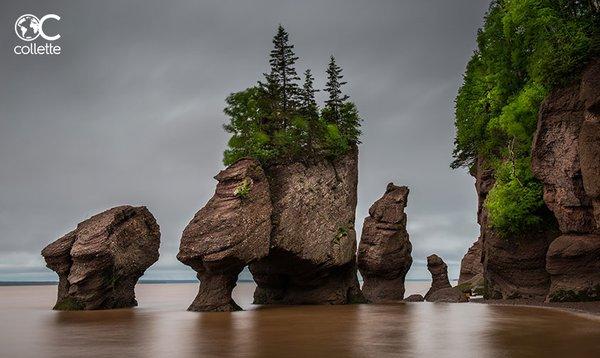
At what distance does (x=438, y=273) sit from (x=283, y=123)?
3064cm

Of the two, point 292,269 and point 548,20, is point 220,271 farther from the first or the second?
point 548,20

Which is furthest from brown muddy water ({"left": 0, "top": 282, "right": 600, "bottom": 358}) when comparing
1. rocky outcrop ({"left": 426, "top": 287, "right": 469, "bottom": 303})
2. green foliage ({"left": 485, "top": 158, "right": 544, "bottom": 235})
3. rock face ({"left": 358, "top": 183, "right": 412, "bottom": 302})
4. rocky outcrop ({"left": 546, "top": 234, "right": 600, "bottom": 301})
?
rock face ({"left": 358, "top": 183, "right": 412, "bottom": 302})

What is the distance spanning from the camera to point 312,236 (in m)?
40.1

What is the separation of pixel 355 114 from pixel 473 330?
103 ft

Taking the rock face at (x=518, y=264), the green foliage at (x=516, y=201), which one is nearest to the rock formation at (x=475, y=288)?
the rock face at (x=518, y=264)

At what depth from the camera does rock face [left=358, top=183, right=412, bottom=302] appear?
177 ft

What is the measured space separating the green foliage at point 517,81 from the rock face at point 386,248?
11.0 meters

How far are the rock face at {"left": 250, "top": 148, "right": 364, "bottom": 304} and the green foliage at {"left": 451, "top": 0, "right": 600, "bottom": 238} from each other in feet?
40.5

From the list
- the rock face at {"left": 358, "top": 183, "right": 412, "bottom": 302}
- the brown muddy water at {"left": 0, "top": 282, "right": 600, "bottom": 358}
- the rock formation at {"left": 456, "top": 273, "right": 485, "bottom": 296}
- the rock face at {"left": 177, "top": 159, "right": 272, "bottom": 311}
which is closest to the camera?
the brown muddy water at {"left": 0, "top": 282, "right": 600, "bottom": 358}

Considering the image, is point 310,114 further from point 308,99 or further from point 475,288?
point 475,288

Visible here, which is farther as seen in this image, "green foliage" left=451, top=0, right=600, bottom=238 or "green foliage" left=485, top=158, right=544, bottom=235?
"green foliage" left=485, top=158, right=544, bottom=235

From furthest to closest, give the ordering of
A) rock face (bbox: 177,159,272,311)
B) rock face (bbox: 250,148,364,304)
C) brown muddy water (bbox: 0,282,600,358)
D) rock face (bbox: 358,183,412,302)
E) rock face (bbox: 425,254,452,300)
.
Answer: rock face (bbox: 425,254,452,300)
rock face (bbox: 358,183,412,302)
rock face (bbox: 250,148,364,304)
rock face (bbox: 177,159,272,311)
brown muddy water (bbox: 0,282,600,358)

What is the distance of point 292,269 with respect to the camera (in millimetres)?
41594

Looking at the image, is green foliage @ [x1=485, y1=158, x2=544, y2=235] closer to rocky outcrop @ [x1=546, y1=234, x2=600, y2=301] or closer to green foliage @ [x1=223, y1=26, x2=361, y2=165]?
rocky outcrop @ [x1=546, y1=234, x2=600, y2=301]
